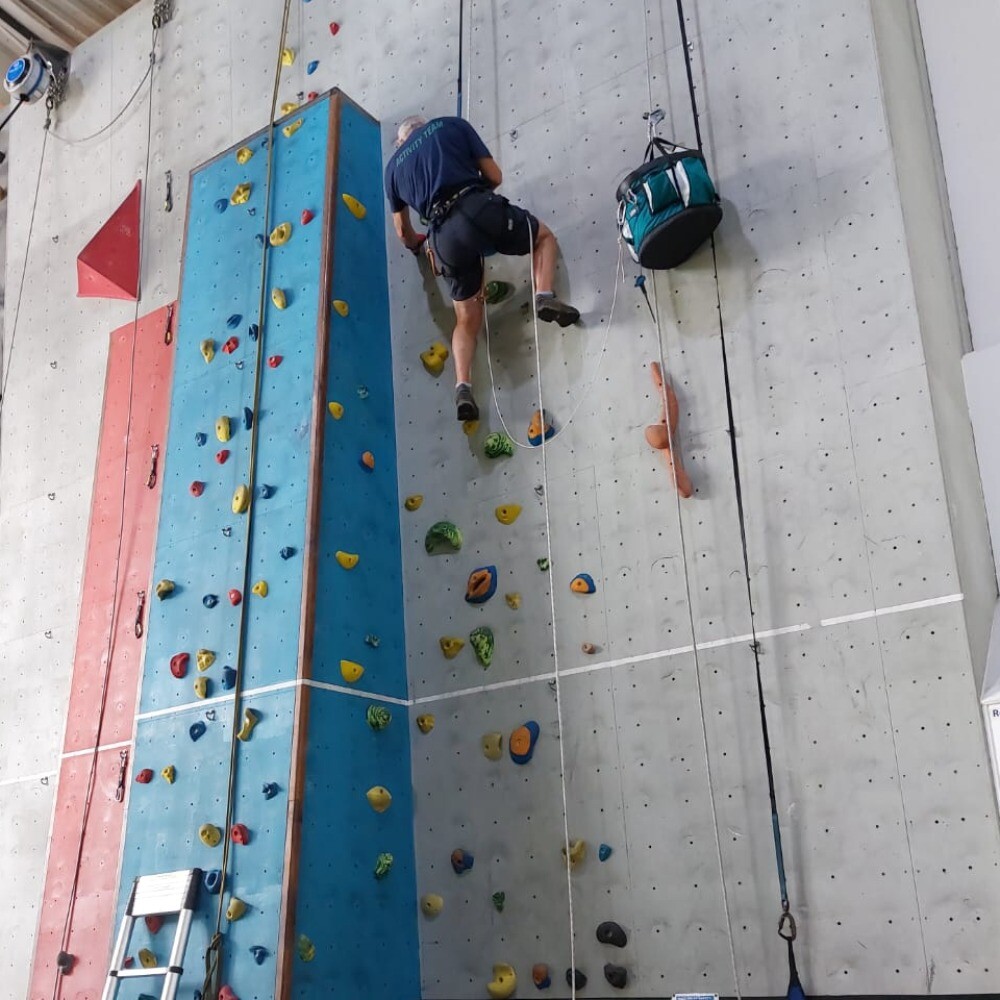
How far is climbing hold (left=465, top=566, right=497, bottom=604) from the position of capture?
4027 mm

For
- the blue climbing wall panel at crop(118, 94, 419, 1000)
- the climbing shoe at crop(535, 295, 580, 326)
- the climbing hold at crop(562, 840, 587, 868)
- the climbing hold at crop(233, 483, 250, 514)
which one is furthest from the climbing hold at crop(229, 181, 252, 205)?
the climbing hold at crop(562, 840, 587, 868)

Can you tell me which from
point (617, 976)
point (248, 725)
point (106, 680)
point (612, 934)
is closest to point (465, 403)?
point (248, 725)

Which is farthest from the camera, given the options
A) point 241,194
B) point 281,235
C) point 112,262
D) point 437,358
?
point 112,262

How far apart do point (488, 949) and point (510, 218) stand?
236 centimetres

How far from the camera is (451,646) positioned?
4.05 m

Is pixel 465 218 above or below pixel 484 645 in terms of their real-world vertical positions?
above

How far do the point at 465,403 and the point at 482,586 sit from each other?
62 cm

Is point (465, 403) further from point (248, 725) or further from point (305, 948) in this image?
point (305, 948)

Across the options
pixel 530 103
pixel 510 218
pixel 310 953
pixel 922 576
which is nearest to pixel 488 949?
pixel 310 953

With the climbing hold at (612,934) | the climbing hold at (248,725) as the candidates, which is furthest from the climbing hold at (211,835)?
the climbing hold at (612,934)

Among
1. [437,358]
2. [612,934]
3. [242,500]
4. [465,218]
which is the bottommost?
[612,934]

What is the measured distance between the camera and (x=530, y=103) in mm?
4484

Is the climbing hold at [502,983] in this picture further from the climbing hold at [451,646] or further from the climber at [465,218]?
the climber at [465,218]

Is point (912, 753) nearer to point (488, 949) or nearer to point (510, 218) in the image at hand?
point (488, 949)
